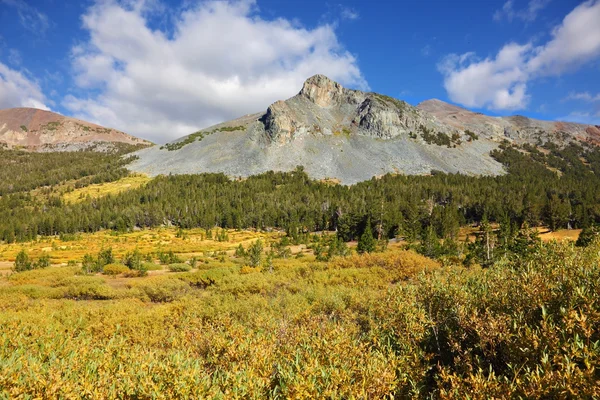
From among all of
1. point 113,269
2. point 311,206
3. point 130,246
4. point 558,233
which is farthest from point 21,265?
point 558,233

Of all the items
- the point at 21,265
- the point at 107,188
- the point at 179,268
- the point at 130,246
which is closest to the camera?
the point at 21,265

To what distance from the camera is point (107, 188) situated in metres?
174

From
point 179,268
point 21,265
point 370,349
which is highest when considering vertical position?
point 370,349

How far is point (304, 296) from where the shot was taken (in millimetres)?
18719

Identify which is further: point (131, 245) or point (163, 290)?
point (131, 245)

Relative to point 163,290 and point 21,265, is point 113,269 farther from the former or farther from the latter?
point 163,290

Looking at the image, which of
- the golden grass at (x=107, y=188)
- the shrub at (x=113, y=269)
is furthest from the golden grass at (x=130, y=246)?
the golden grass at (x=107, y=188)

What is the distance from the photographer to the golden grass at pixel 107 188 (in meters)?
161

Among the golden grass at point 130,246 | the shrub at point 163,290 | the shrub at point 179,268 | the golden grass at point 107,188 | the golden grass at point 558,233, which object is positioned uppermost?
the golden grass at point 107,188

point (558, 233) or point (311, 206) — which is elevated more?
point (311, 206)

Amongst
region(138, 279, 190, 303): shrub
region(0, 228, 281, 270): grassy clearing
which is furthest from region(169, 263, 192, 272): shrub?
region(138, 279, 190, 303): shrub

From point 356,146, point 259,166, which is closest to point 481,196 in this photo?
point 356,146

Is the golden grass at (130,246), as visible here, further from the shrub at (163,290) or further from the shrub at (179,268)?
the shrub at (163,290)

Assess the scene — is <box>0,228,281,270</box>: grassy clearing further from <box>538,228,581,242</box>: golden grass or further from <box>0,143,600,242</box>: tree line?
<box>538,228,581,242</box>: golden grass
